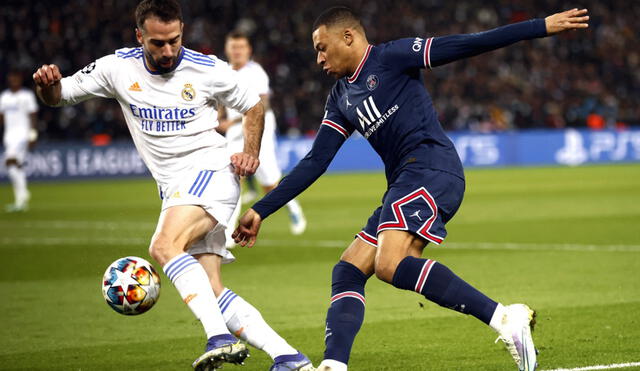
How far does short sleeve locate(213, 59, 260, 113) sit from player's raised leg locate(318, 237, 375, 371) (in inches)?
41.7

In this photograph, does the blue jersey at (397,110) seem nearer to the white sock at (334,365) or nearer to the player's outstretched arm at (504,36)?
the player's outstretched arm at (504,36)

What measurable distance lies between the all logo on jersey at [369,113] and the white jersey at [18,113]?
51.1 ft

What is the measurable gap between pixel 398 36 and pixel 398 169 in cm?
2979

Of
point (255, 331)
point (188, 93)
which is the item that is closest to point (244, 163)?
point (188, 93)

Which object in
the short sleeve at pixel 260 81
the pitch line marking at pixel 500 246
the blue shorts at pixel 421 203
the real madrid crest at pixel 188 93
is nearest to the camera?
the blue shorts at pixel 421 203

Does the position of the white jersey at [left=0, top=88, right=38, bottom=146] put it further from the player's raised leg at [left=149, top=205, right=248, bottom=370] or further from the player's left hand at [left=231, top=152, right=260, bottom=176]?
the player's raised leg at [left=149, top=205, right=248, bottom=370]

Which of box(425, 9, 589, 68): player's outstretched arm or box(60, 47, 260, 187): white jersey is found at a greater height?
box(425, 9, 589, 68): player's outstretched arm

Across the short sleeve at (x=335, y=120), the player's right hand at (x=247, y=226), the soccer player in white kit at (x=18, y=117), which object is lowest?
the soccer player in white kit at (x=18, y=117)

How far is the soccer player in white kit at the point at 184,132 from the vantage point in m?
5.30

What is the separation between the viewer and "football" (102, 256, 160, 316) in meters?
5.52

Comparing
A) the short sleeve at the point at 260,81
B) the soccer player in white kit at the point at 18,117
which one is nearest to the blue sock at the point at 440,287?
the short sleeve at the point at 260,81

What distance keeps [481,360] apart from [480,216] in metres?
9.81

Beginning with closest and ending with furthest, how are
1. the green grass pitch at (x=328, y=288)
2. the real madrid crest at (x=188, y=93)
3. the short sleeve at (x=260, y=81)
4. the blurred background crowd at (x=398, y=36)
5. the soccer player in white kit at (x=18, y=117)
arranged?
the real madrid crest at (x=188, y=93)
the green grass pitch at (x=328, y=288)
the short sleeve at (x=260, y=81)
the soccer player in white kit at (x=18, y=117)
the blurred background crowd at (x=398, y=36)

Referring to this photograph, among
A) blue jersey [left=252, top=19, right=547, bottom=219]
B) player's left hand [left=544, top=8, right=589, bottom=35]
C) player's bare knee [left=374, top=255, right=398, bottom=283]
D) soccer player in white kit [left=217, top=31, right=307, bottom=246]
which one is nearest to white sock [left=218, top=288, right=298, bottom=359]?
blue jersey [left=252, top=19, right=547, bottom=219]
